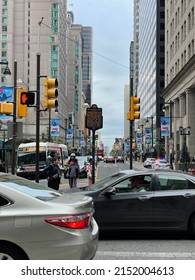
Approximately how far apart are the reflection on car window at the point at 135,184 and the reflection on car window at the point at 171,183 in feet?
0.85

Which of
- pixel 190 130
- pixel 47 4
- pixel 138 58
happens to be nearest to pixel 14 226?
pixel 190 130

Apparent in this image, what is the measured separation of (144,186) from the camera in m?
9.10

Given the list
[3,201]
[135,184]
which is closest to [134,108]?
[135,184]

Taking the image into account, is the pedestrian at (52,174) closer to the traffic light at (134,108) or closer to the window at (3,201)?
the traffic light at (134,108)

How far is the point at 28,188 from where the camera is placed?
5688 mm

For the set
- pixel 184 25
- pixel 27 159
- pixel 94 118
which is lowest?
pixel 27 159

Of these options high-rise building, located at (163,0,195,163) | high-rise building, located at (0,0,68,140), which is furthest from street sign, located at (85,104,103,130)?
high-rise building, located at (0,0,68,140)

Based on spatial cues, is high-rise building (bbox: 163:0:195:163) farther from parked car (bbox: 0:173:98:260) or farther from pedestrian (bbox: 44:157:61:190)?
parked car (bbox: 0:173:98:260)

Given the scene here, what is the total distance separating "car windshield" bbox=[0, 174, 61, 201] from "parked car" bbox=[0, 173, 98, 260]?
14 cm

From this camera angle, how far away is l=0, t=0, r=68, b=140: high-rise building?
328ft

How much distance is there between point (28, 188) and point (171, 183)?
4248 mm

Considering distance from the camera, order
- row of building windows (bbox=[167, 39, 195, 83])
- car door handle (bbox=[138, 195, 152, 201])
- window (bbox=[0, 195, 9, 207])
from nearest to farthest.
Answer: window (bbox=[0, 195, 9, 207]) < car door handle (bbox=[138, 195, 152, 201]) < row of building windows (bbox=[167, 39, 195, 83])

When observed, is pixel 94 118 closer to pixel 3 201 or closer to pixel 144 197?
pixel 144 197
